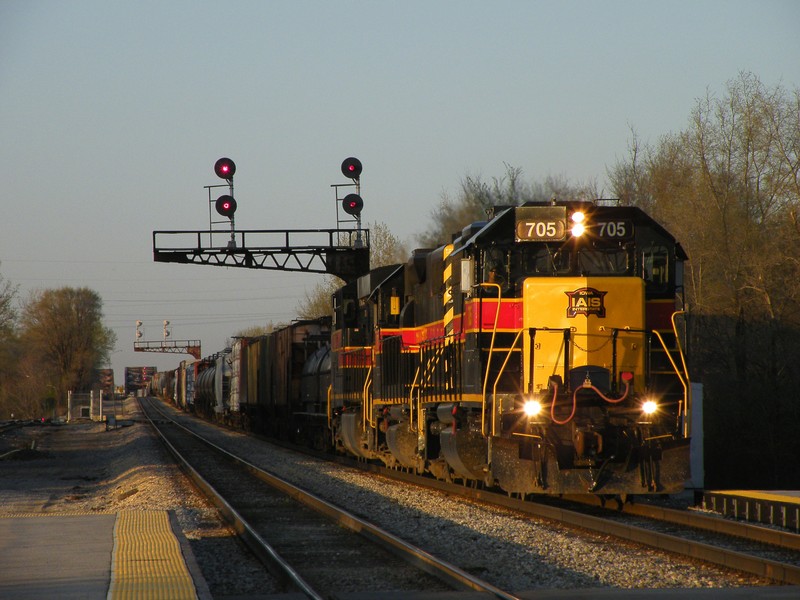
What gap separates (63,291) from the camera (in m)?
102

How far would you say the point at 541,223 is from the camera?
11.7m

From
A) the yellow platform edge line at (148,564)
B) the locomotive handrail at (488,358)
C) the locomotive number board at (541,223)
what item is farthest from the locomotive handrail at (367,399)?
the yellow platform edge line at (148,564)

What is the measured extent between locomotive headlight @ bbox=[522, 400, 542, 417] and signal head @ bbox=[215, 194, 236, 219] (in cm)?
2276

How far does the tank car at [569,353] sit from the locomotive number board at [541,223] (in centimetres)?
1

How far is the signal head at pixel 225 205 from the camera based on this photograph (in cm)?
3258

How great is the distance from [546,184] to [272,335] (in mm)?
15987

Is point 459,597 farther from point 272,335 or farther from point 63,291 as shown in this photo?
point 63,291

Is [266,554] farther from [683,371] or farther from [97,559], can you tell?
[683,371]

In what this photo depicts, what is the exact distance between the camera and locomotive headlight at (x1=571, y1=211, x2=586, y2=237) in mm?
11648

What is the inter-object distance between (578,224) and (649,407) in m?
2.24

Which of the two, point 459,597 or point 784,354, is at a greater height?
point 784,354

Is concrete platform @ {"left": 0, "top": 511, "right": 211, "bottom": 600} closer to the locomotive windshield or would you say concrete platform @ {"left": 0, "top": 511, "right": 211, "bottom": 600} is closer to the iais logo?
the iais logo

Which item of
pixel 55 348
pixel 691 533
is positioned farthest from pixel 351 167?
pixel 55 348

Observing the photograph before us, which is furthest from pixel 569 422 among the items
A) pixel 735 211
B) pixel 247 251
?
pixel 247 251
